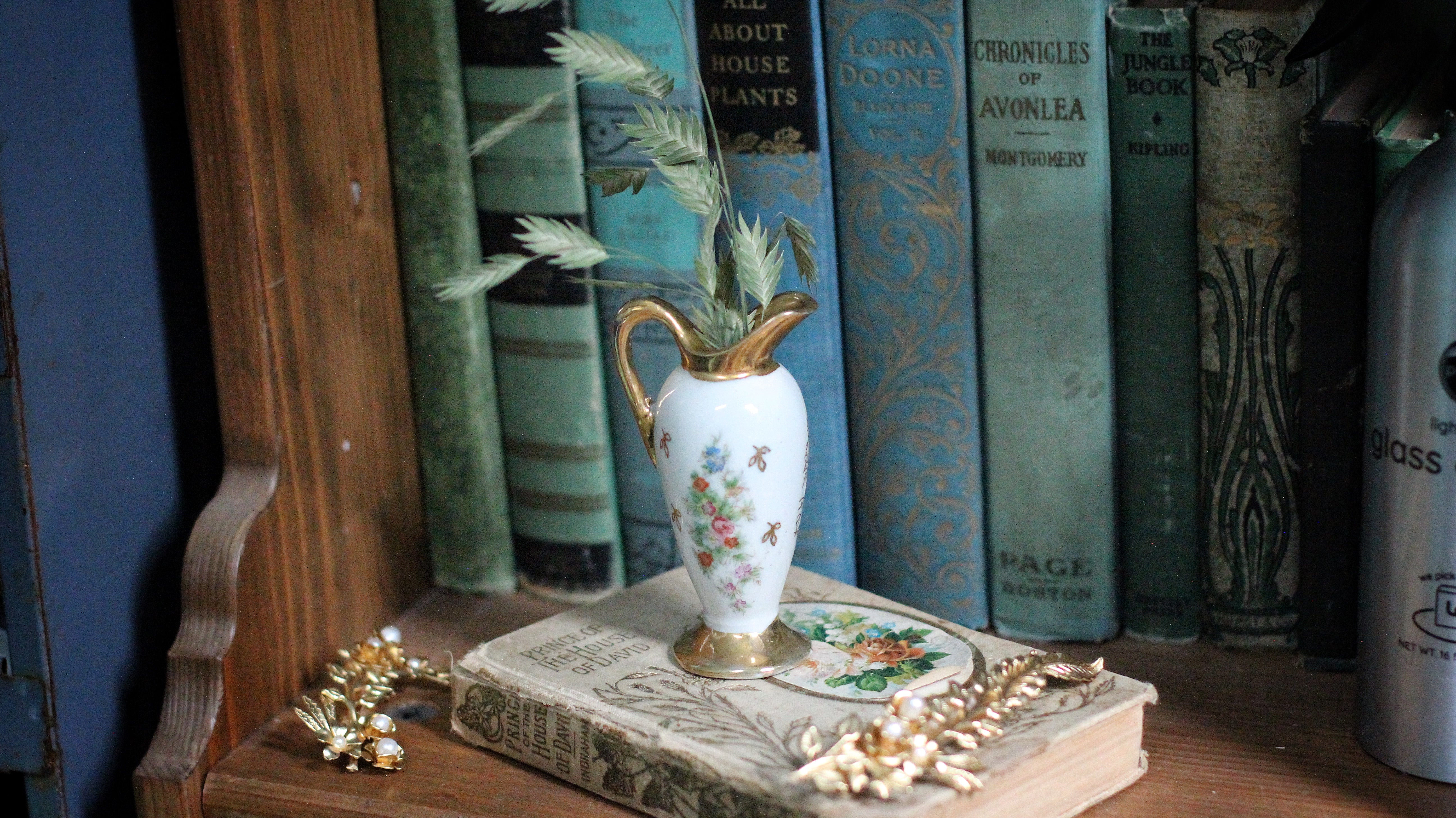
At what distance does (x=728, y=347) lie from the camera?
65 centimetres

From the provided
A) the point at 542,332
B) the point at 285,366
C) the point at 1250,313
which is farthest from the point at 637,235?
the point at 1250,313

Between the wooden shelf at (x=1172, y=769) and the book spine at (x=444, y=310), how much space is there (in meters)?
0.13

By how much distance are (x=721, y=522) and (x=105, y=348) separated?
30cm

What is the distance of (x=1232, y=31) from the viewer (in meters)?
0.68

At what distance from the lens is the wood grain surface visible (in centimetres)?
70

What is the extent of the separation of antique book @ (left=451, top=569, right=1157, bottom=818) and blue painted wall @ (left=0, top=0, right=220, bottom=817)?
0.17 meters

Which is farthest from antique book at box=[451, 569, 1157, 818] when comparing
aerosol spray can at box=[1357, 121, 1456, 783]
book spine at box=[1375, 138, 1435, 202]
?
book spine at box=[1375, 138, 1435, 202]

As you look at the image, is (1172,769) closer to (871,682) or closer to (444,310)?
(871,682)

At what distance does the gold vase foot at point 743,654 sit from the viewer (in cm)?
68

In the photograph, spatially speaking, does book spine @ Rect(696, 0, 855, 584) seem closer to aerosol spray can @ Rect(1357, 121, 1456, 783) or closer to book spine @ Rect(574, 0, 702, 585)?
book spine @ Rect(574, 0, 702, 585)

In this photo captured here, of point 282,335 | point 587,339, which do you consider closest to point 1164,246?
point 587,339

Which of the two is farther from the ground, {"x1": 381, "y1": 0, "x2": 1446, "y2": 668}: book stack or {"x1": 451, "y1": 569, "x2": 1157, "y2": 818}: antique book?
{"x1": 381, "y1": 0, "x2": 1446, "y2": 668}: book stack

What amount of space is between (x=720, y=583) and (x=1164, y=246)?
27 centimetres

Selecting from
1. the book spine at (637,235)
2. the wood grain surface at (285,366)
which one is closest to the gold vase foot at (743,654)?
the book spine at (637,235)
